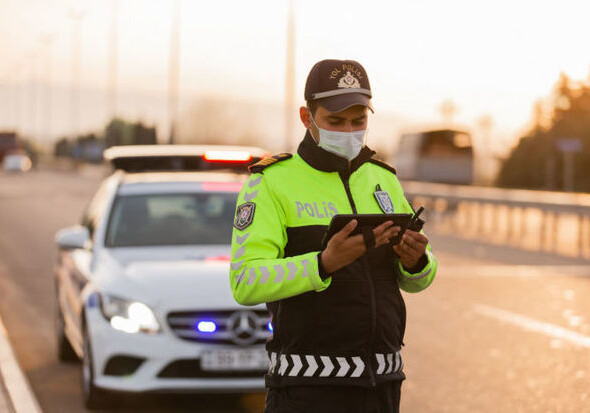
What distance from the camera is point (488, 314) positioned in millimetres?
12117

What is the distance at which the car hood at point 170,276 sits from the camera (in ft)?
23.2

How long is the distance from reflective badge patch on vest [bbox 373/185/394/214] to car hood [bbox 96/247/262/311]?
3.54 meters

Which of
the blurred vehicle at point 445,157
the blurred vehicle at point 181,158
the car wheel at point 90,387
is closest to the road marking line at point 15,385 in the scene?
the car wheel at point 90,387

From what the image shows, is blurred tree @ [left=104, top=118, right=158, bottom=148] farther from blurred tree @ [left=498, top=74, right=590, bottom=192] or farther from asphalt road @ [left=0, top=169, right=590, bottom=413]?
asphalt road @ [left=0, top=169, right=590, bottom=413]

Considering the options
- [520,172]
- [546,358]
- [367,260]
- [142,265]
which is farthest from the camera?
[520,172]

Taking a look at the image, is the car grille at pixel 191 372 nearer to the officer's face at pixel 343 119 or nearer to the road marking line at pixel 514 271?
the officer's face at pixel 343 119

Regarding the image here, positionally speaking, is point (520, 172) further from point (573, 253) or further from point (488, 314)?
point (488, 314)

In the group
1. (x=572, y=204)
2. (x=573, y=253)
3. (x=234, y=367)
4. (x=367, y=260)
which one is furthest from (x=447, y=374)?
(x=572, y=204)

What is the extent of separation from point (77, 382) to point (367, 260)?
217 inches

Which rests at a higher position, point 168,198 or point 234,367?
point 168,198

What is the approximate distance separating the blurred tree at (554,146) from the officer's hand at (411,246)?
4890 cm

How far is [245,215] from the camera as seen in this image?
11.2 feet

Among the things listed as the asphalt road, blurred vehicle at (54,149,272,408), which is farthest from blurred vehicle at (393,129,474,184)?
blurred vehicle at (54,149,272,408)

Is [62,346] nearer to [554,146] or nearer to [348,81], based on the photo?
[348,81]
